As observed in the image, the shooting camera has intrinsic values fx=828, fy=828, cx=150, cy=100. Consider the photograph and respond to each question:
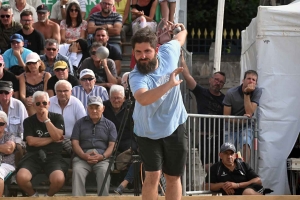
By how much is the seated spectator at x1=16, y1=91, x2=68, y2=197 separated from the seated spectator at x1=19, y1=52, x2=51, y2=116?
1115 mm

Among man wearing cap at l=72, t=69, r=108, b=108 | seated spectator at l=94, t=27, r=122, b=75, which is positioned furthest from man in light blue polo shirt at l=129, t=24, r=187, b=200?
seated spectator at l=94, t=27, r=122, b=75

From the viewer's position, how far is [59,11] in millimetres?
14289

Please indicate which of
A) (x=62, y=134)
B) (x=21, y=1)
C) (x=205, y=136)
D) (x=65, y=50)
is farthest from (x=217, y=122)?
(x=21, y=1)

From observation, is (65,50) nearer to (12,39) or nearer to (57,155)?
(12,39)

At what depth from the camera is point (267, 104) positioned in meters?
11.3

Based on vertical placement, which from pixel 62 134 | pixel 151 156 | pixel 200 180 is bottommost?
pixel 200 180

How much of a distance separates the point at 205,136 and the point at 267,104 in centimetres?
110

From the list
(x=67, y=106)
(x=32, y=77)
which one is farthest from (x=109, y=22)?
(x=67, y=106)

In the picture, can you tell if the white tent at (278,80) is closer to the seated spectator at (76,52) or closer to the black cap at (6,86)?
the seated spectator at (76,52)

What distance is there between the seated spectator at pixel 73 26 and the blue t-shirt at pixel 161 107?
235 inches

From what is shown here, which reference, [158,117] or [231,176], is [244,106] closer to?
[231,176]

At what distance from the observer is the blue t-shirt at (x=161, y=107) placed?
7270 mm

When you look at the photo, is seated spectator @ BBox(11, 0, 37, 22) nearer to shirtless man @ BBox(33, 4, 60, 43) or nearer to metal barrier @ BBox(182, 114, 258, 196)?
shirtless man @ BBox(33, 4, 60, 43)

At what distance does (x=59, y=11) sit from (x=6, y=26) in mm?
1292
